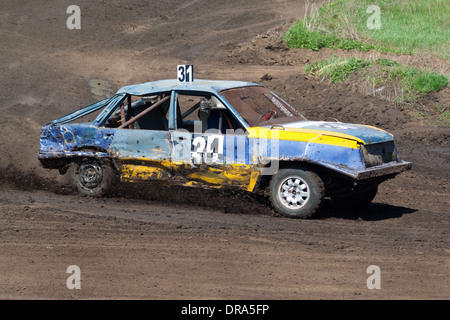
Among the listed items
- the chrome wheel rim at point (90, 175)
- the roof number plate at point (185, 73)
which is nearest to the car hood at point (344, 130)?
the roof number plate at point (185, 73)

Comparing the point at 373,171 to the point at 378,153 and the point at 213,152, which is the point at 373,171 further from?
the point at 213,152

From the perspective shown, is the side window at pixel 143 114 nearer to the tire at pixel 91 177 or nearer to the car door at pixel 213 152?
A: the car door at pixel 213 152

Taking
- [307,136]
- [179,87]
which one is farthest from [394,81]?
[307,136]

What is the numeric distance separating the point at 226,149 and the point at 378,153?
1951 mm

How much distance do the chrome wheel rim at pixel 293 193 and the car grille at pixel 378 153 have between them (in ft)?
2.76

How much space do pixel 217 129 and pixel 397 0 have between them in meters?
18.2

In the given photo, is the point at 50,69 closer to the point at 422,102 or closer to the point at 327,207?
the point at 422,102

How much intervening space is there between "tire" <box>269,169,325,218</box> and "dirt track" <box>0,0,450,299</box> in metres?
0.17

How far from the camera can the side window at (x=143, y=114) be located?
33.6 ft

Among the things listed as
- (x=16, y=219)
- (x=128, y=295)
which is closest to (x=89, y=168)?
(x=16, y=219)

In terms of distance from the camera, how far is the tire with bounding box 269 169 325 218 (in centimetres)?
897

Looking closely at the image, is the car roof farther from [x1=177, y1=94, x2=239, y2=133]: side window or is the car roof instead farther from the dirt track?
the dirt track

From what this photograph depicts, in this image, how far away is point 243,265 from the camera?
725 cm

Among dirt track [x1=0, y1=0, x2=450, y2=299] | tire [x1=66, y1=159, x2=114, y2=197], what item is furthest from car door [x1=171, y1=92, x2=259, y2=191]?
tire [x1=66, y1=159, x2=114, y2=197]
